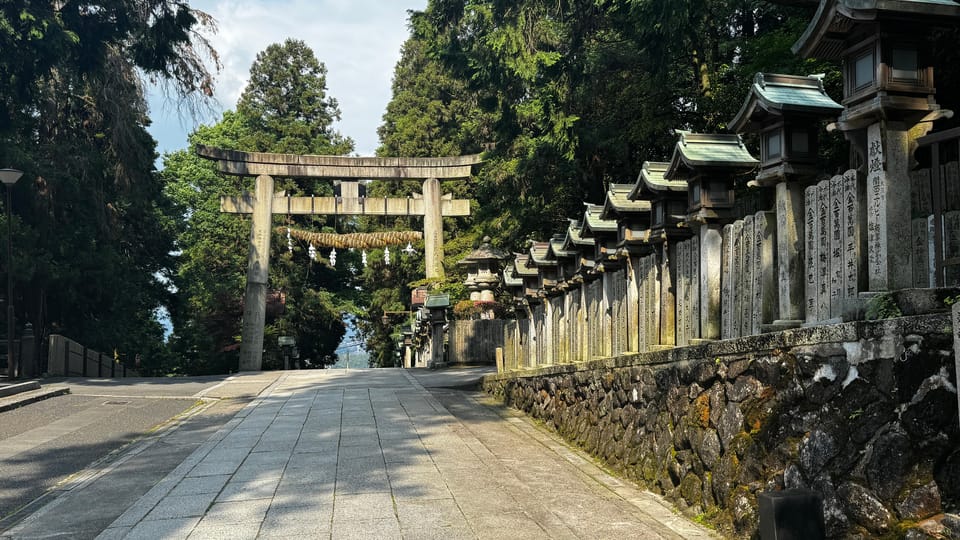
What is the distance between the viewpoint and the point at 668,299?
8008mm

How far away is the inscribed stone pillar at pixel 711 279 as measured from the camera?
6891mm

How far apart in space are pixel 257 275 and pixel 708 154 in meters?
24.2

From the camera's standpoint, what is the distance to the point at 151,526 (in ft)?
21.0

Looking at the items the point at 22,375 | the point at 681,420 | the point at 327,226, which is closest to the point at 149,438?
the point at 681,420

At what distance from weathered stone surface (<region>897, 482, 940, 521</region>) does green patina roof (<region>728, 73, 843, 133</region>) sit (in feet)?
7.97

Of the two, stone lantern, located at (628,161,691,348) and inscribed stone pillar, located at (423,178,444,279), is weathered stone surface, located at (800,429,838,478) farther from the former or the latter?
inscribed stone pillar, located at (423,178,444,279)

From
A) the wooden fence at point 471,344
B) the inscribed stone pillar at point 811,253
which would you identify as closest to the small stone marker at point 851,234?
the inscribed stone pillar at point 811,253

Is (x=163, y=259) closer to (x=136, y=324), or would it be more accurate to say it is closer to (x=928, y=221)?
(x=136, y=324)

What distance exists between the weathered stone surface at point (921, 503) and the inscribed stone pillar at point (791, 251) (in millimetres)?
1614

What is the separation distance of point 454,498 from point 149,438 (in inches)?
234

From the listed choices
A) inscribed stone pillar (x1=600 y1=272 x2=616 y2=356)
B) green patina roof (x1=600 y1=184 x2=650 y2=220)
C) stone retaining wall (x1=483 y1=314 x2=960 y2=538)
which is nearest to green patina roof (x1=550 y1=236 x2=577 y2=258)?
inscribed stone pillar (x1=600 y1=272 x2=616 y2=356)

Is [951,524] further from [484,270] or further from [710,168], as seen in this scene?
[484,270]

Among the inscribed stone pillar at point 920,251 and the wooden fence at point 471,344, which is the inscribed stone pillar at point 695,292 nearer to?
the inscribed stone pillar at point 920,251

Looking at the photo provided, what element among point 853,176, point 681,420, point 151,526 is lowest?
→ point 151,526
